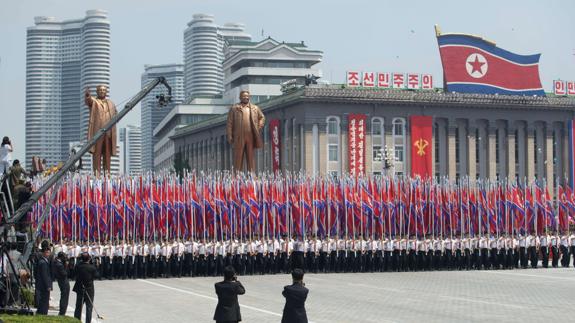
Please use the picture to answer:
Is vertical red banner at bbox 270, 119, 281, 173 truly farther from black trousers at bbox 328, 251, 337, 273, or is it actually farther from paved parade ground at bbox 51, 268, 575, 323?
paved parade ground at bbox 51, 268, 575, 323

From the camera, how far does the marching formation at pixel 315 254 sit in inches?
1334

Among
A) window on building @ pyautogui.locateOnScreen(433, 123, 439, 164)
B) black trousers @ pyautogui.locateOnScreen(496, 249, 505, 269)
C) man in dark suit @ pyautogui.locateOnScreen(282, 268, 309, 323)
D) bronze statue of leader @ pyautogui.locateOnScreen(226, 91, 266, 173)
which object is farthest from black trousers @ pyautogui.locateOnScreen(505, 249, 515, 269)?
window on building @ pyautogui.locateOnScreen(433, 123, 439, 164)

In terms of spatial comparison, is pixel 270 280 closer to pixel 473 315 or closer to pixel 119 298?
pixel 119 298

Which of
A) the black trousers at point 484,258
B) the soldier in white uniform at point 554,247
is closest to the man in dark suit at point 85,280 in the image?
the black trousers at point 484,258

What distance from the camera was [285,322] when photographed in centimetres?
1393

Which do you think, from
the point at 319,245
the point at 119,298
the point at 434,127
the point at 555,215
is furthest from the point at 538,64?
the point at 119,298

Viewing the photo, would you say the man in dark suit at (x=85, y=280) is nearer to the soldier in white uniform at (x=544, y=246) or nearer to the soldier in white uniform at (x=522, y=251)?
the soldier in white uniform at (x=522, y=251)

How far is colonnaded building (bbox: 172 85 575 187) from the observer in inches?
3061

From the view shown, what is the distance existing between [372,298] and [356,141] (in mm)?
51735

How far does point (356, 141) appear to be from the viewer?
252 ft

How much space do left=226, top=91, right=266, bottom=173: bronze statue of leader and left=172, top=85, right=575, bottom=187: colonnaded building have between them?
3389cm

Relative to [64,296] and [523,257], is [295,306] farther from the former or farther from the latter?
[523,257]

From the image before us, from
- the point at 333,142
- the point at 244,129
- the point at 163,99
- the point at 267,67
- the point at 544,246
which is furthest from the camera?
the point at 267,67

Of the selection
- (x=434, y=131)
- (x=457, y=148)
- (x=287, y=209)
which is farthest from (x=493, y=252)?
(x=457, y=148)
